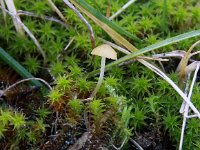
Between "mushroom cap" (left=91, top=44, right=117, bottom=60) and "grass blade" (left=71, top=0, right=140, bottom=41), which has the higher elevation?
"grass blade" (left=71, top=0, right=140, bottom=41)

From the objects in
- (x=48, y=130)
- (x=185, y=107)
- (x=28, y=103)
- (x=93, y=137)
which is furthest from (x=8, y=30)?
(x=185, y=107)

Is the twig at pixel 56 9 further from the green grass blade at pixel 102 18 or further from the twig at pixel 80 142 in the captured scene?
the twig at pixel 80 142

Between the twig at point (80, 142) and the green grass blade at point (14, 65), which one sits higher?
the green grass blade at point (14, 65)

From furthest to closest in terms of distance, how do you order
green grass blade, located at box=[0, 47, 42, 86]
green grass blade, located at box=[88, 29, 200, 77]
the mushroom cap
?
green grass blade, located at box=[0, 47, 42, 86], green grass blade, located at box=[88, 29, 200, 77], the mushroom cap

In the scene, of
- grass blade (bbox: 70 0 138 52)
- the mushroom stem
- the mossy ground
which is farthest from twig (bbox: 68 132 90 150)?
grass blade (bbox: 70 0 138 52)

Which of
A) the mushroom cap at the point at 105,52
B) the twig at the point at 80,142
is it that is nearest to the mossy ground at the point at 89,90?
the twig at the point at 80,142

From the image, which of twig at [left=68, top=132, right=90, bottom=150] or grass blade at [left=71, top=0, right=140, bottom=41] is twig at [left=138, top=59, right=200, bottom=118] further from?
twig at [left=68, top=132, right=90, bottom=150]

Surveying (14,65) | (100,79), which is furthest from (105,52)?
(14,65)

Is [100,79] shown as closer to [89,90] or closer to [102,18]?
[89,90]

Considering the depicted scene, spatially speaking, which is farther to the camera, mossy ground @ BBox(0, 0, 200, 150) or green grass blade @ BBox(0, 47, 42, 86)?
green grass blade @ BBox(0, 47, 42, 86)

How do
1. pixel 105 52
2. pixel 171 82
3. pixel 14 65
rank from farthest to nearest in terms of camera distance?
1. pixel 14 65
2. pixel 171 82
3. pixel 105 52

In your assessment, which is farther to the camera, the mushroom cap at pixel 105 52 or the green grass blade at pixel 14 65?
the green grass blade at pixel 14 65

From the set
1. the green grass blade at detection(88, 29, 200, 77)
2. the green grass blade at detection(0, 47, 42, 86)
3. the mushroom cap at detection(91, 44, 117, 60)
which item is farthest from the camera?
the green grass blade at detection(0, 47, 42, 86)

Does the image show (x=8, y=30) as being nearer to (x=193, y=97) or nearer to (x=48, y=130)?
(x=48, y=130)
